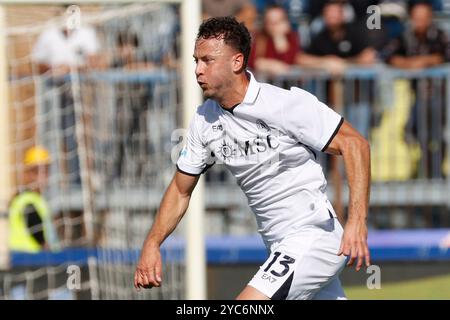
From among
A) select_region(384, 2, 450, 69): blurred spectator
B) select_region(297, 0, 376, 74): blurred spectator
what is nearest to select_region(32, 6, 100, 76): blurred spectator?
select_region(297, 0, 376, 74): blurred spectator

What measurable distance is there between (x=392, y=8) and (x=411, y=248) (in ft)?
8.93

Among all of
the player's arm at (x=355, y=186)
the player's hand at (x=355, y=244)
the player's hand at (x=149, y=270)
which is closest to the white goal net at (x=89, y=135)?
the player's hand at (x=149, y=270)

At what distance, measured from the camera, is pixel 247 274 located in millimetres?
10961

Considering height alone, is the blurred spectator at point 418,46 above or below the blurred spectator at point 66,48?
below

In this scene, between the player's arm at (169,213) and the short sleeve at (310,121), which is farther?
the player's arm at (169,213)

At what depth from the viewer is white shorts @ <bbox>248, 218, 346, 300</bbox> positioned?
5836 mm

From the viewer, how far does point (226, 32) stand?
5.86 meters

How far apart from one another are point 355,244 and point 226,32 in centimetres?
132

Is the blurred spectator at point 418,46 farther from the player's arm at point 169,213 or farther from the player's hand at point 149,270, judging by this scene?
the player's hand at point 149,270

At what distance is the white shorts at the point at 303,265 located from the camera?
584 cm

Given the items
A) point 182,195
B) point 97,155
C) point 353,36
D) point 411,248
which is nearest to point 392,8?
point 353,36

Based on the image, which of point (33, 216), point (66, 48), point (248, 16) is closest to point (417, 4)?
point (248, 16)

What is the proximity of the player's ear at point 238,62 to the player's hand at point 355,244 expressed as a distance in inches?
40.6

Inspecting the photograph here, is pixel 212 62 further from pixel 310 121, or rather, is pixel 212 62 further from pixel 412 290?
pixel 412 290
